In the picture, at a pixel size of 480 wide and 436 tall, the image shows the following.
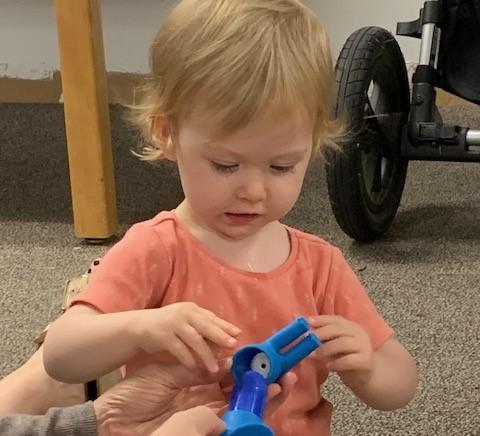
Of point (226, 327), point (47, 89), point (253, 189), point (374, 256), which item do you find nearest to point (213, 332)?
point (226, 327)

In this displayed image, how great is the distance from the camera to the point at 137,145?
2037 mm

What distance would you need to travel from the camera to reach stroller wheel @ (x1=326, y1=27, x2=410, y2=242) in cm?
142

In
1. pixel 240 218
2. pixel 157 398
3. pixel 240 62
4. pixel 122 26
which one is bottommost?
pixel 122 26

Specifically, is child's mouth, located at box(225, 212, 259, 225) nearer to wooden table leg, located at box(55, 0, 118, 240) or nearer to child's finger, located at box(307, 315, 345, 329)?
child's finger, located at box(307, 315, 345, 329)

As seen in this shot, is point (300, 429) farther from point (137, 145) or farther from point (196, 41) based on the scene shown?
point (137, 145)

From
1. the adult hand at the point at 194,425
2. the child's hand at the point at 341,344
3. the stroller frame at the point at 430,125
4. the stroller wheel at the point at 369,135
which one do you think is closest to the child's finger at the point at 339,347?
the child's hand at the point at 341,344

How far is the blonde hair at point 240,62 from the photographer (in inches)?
26.7

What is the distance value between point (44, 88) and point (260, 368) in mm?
1848

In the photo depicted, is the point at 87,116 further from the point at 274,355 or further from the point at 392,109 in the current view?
the point at 274,355

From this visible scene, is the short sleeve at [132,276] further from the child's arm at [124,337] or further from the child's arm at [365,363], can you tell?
the child's arm at [365,363]

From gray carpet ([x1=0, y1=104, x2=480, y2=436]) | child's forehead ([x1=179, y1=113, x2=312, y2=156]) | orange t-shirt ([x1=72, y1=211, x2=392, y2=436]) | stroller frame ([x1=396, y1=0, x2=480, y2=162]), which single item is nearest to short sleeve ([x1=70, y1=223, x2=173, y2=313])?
orange t-shirt ([x1=72, y1=211, x2=392, y2=436])

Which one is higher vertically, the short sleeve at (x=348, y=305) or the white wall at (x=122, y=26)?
the short sleeve at (x=348, y=305)

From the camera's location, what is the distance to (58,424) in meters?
0.77

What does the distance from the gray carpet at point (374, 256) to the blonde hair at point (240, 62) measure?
509mm
